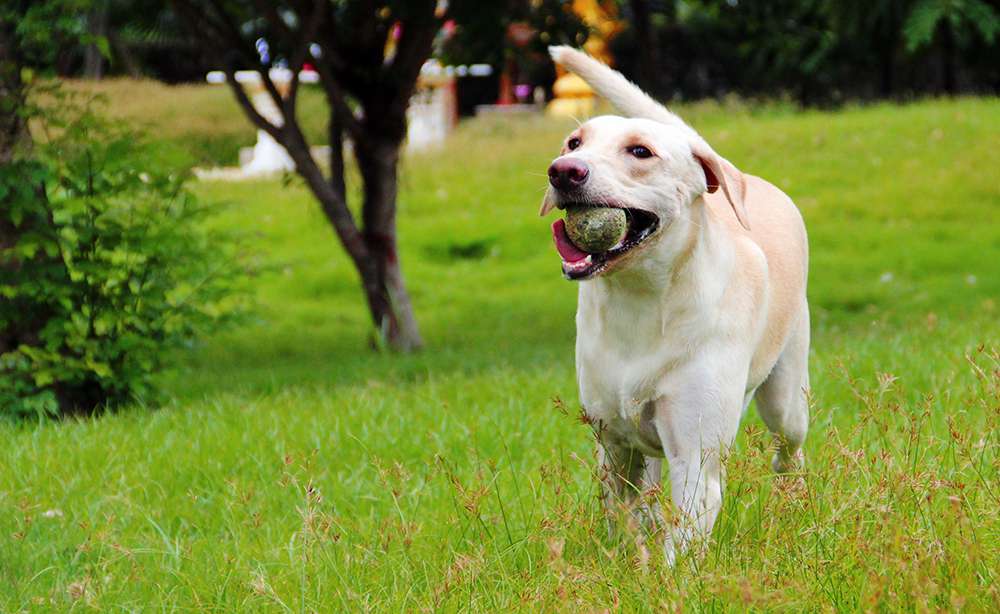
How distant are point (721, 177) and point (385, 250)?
6.12 metres

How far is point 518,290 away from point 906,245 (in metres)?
3.97

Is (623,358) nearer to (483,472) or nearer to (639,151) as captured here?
(639,151)

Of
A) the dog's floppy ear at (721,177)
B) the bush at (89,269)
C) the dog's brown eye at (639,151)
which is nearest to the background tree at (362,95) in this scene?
the bush at (89,269)

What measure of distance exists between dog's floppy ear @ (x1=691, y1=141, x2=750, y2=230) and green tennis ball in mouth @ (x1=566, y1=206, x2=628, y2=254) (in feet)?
1.30

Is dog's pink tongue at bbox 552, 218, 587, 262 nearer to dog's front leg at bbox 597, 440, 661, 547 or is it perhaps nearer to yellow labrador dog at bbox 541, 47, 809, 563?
yellow labrador dog at bbox 541, 47, 809, 563

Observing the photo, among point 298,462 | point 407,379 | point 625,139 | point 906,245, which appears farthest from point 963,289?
point 625,139

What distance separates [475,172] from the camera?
17.9 m

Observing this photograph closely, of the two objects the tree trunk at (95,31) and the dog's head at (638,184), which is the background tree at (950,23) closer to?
the tree trunk at (95,31)

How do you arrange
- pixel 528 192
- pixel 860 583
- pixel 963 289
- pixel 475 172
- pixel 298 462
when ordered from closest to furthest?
pixel 860 583 < pixel 298 462 < pixel 963 289 < pixel 528 192 < pixel 475 172

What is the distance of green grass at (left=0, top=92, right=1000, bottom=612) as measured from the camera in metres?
3.16

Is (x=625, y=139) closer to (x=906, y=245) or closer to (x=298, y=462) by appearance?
(x=298, y=462)

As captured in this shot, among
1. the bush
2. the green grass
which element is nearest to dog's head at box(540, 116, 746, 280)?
the green grass

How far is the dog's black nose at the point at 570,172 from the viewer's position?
3.47 metres

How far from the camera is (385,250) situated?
971 cm
